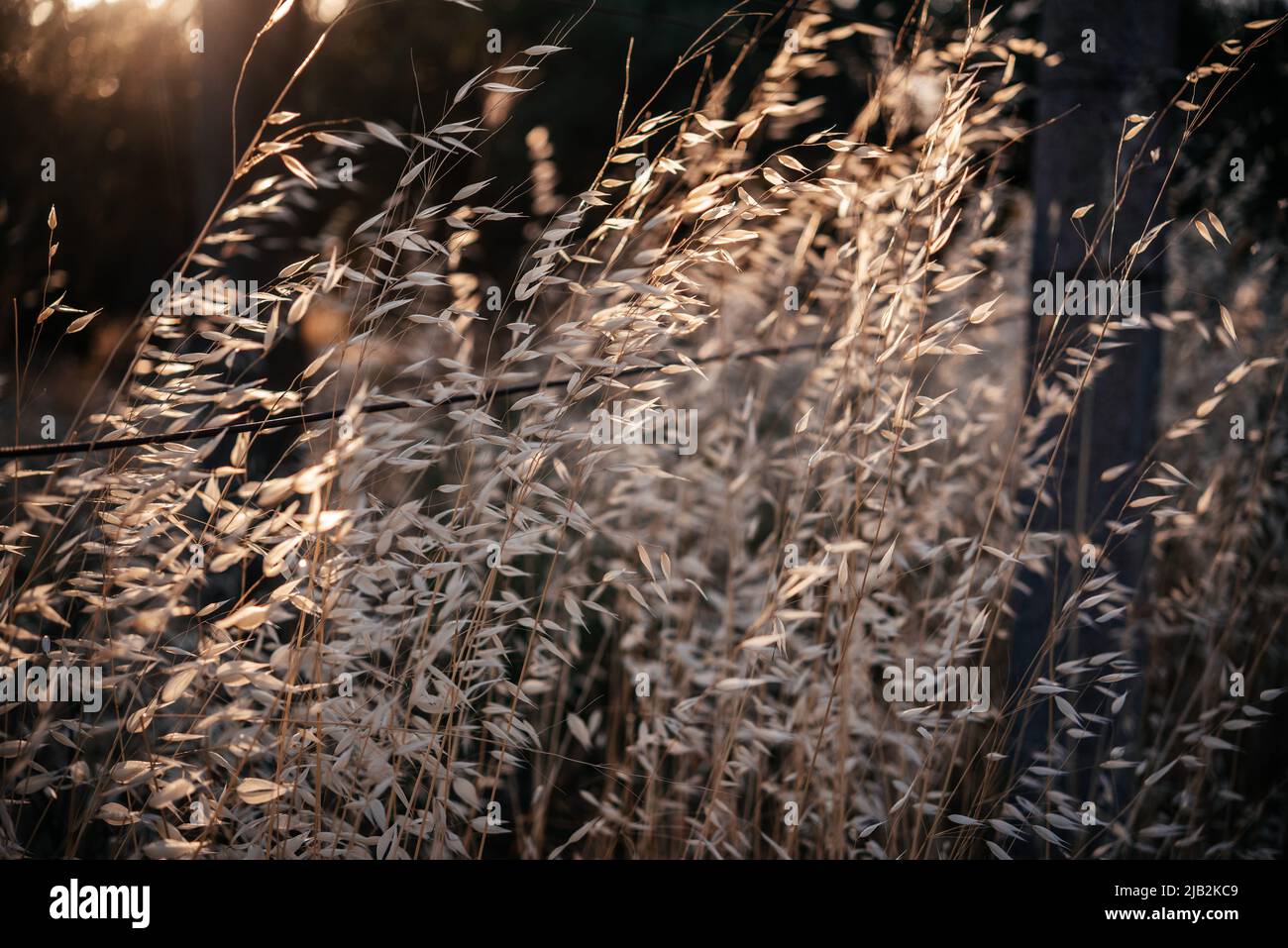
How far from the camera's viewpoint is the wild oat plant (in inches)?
40.9

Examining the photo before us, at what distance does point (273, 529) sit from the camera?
41.1 inches

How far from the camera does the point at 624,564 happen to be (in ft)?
7.04

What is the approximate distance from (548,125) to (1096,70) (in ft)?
11.2

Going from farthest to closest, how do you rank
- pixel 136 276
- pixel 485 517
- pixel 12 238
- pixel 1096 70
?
1. pixel 136 276
2. pixel 12 238
3. pixel 1096 70
4. pixel 485 517

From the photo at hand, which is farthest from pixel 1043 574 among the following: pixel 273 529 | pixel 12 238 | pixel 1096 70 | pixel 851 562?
pixel 12 238

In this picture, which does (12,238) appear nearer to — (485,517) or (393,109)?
(393,109)

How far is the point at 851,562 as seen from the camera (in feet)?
4.31

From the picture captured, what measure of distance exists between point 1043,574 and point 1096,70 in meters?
1.06

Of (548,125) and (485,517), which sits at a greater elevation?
(548,125)

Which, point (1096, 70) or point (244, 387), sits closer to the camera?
point (244, 387)

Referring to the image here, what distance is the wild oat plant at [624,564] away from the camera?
1039 millimetres
